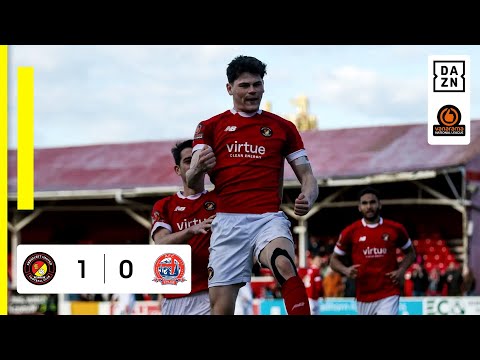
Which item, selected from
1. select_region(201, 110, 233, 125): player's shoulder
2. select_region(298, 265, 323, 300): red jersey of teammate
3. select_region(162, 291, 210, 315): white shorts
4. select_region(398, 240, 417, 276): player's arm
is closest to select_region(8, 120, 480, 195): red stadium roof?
select_region(298, 265, 323, 300): red jersey of teammate

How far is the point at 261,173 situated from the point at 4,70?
2.62m

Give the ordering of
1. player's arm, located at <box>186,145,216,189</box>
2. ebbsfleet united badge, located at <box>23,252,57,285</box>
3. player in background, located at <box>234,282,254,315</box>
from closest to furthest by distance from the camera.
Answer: player's arm, located at <box>186,145,216,189</box>
ebbsfleet united badge, located at <box>23,252,57,285</box>
player in background, located at <box>234,282,254,315</box>

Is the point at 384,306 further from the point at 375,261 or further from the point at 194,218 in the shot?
the point at 194,218

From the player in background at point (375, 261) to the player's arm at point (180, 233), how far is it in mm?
2357

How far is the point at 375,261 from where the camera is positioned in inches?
406

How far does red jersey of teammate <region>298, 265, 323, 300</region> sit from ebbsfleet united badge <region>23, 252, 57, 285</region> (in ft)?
25.3

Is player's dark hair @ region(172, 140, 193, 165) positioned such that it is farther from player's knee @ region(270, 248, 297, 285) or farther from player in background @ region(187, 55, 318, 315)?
player's knee @ region(270, 248, 297, 285)

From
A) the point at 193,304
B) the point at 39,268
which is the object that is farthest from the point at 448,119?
the point at 39,268

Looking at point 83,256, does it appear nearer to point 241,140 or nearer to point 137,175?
point 241,140

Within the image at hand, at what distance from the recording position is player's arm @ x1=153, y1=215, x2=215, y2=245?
25.2 ft

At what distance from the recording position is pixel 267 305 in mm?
16734

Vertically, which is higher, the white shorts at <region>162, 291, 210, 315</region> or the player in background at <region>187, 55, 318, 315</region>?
the player in background at <region>187, 55, 318, 315</region>

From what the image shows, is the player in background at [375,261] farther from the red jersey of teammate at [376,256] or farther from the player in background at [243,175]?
the player in background at [243,175]

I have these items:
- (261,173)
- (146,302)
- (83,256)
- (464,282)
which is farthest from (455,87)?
(464,282)
